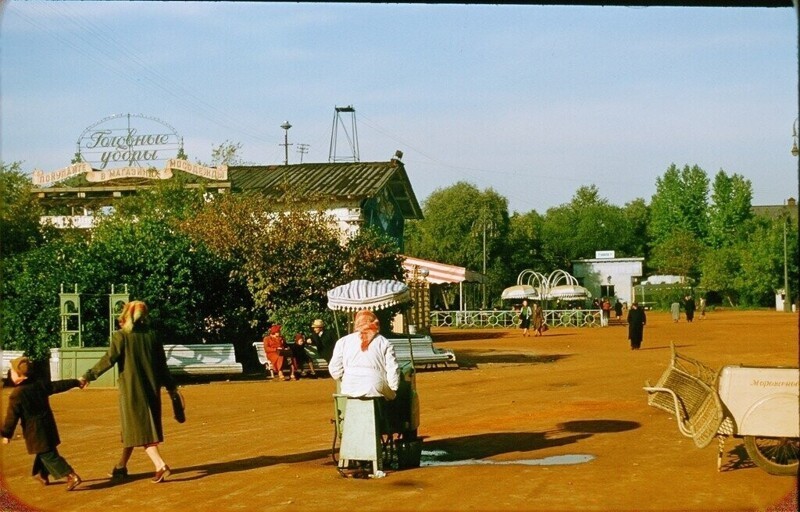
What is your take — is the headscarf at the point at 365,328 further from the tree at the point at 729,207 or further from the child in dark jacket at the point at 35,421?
the tree at the point at 729,207

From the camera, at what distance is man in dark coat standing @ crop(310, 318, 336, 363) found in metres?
25.1

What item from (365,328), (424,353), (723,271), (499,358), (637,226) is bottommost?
(499,358)

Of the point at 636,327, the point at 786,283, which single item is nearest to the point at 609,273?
the point at 786,283

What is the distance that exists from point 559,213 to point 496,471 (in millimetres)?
99055

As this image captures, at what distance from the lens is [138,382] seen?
392 inches

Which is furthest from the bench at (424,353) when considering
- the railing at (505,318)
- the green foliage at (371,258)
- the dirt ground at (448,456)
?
the railing at (505,318)

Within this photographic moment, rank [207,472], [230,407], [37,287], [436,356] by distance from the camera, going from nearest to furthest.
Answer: [207,472], [230,407], [37,287], [436,356]

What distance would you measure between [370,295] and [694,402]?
17.4 feet

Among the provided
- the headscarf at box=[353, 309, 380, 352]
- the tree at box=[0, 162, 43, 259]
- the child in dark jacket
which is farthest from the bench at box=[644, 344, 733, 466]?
the tree at box=[0, 162, 43, 259]

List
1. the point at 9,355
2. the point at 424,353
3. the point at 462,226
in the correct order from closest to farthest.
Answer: the point at 9,355 → the point at 424,353 → the point at 462,226

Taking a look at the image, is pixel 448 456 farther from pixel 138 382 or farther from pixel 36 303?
pixel 36 303

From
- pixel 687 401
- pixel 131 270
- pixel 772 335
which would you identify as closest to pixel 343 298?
pixel 687 401

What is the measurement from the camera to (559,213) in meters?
108

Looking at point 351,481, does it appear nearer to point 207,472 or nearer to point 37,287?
point 207,472
